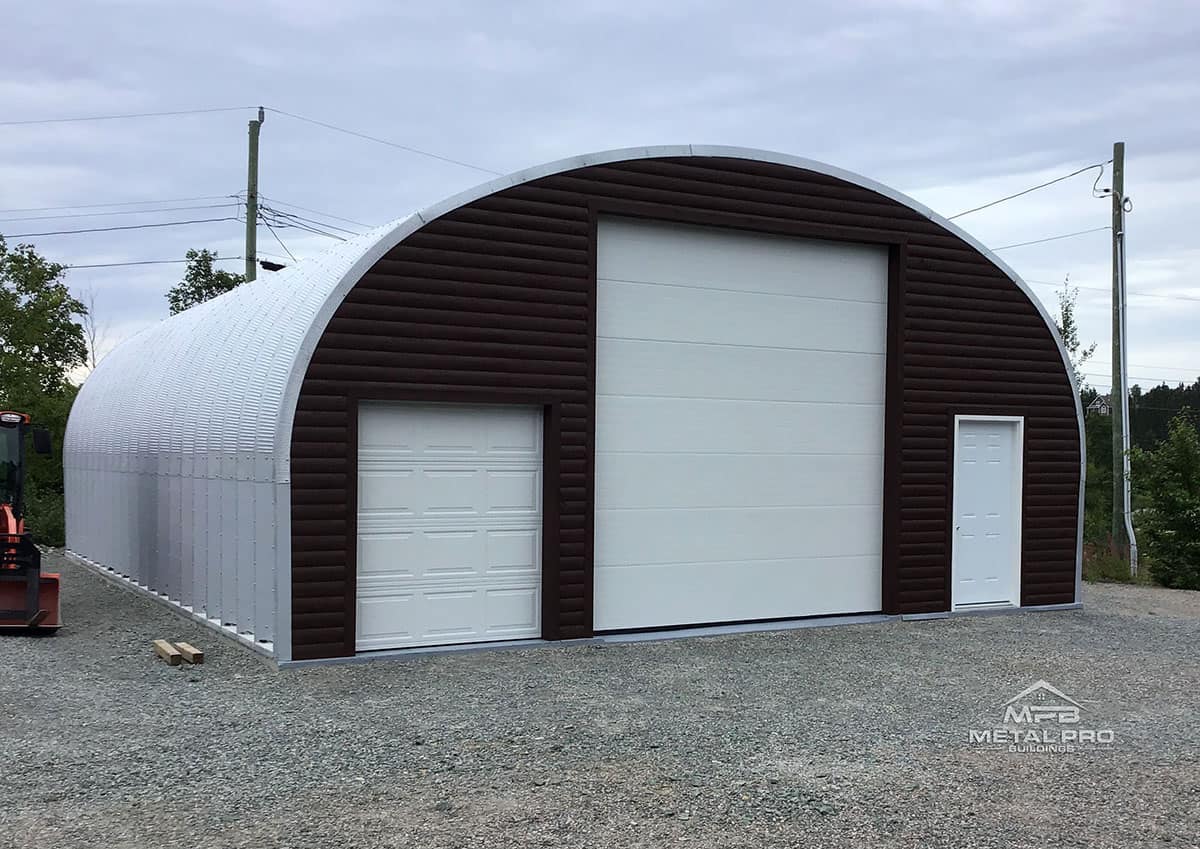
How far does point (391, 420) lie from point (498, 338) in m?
1.26

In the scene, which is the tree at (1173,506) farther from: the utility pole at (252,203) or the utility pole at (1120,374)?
the utility pole at (252,203)

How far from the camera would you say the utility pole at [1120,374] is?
763 inches

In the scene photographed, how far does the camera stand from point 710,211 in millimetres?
12031

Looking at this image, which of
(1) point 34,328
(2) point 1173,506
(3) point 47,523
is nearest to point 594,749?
(2) point 1173,506

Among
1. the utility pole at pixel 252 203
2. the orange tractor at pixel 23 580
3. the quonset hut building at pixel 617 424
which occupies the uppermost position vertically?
the utility pole at pixel 252 203

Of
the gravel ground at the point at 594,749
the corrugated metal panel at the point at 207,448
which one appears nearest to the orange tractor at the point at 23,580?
the gravel ground at the point at 594,749

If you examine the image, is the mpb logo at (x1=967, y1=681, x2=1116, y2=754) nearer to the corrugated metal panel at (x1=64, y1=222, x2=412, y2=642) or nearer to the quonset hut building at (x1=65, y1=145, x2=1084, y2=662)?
the quonset hut building at (x1=65, y1=145, x2=1084, y2=662)

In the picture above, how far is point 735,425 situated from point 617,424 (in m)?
1.43

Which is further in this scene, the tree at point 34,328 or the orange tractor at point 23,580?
the tree at point 34,328

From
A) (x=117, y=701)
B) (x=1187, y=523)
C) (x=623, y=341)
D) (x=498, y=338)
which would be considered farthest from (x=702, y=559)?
(x=1187, y=523)

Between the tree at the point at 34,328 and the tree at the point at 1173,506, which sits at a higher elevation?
the tree at the point at 34,328

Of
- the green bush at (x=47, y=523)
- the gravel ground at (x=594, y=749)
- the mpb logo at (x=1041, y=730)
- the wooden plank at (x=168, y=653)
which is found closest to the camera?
the gravel ground at (x=594, y=749)

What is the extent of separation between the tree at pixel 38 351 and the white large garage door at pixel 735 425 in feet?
55.7

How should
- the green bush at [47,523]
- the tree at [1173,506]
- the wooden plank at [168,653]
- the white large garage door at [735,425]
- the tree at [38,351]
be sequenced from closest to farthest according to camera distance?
1. the wooden plank at [168,653]
2. the white large garage door at [735,425]
3. the tree at [1173,506]
4. the green bush at [47,523]
5. the tree at [38,351]
